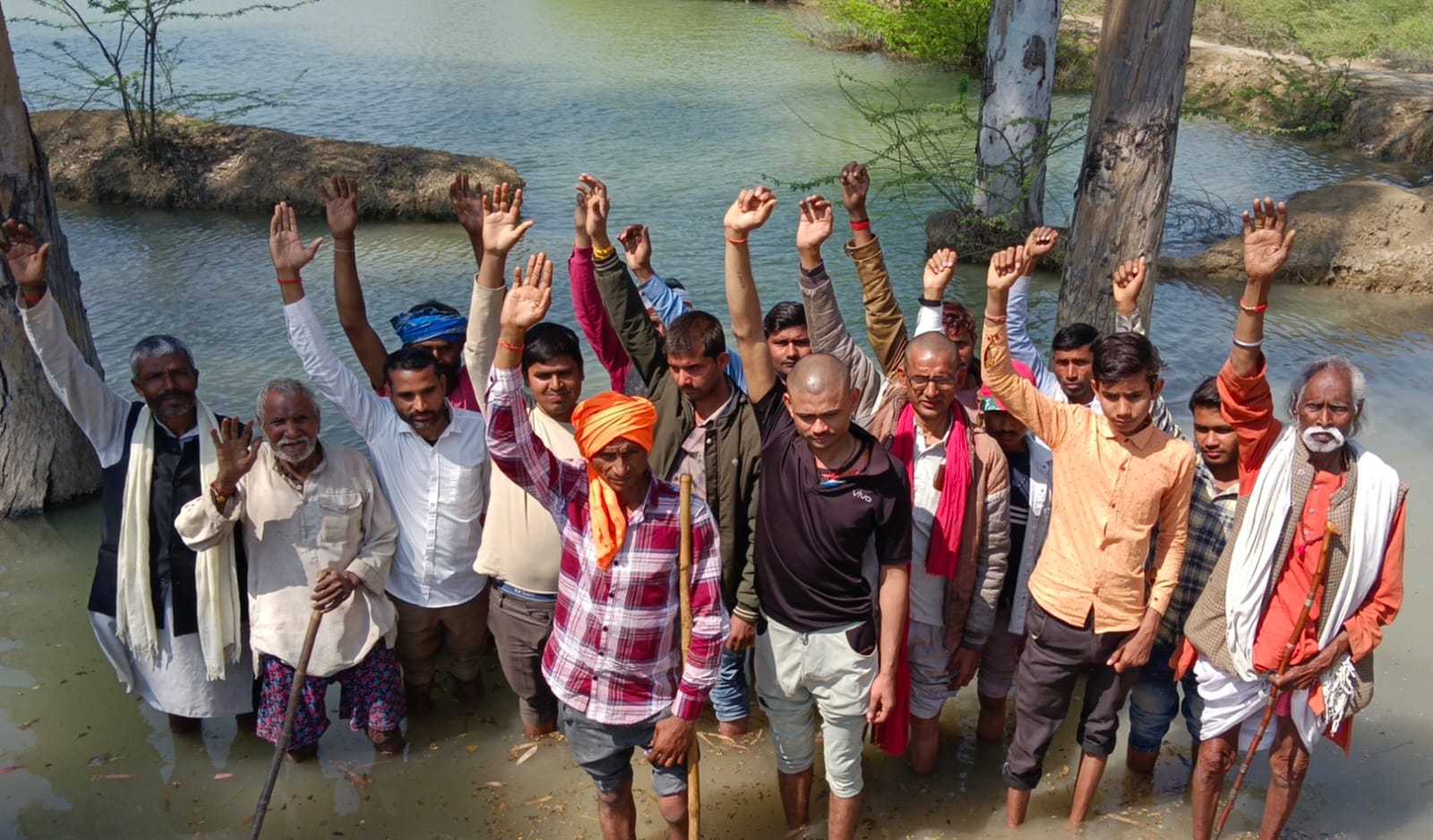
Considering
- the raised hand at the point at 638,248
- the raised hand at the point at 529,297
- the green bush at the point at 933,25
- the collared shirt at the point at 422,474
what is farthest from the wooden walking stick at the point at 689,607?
the green bush at the point at 933,25

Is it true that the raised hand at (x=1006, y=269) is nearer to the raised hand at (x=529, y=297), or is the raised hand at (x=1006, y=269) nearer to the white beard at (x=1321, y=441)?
the white beard at (x=1321, y=441)

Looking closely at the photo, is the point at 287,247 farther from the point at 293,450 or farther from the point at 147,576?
the point at 147,576

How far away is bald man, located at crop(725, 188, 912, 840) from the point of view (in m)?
3.31

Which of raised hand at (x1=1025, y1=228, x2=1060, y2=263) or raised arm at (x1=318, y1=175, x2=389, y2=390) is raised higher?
raised hand at (x1=1025, y1=228, x2=1060, y2=263)

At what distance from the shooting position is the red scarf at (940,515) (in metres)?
3.68

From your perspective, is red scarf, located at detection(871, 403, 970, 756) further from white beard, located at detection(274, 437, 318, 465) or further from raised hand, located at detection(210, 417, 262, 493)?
raised hand, located at detection(210, 417, 262, 493)

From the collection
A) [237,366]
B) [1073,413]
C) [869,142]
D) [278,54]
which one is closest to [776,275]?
[237,366]

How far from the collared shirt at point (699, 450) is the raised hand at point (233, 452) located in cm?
131

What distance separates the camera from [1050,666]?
376 cm

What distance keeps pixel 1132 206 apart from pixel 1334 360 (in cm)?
234

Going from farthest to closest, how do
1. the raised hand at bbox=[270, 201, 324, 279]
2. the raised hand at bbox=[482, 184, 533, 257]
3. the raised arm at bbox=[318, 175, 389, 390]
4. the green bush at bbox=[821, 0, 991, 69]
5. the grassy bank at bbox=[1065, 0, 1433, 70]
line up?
the grassy bank at bbox=[1065, 0, 1433, 70], the green bush at bbox=[821, 0, 991, 69], the raised arm at bbox=[318, 175, 389, 390], the raised hand at bbox=[270, 201, 324, 279], the raised hand at bbox=[482, 184, 533, 257]

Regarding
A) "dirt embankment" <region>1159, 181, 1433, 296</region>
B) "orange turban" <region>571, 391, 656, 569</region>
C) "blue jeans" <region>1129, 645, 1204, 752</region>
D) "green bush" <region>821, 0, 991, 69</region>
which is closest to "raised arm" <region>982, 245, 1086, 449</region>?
"blue jeans" <region>1129, 645, 1204, 752</region>

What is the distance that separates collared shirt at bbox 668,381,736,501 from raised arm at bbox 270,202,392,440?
1103 millimetres

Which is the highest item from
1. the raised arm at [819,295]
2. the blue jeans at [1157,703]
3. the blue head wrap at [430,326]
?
the raised arm at [819,295]
